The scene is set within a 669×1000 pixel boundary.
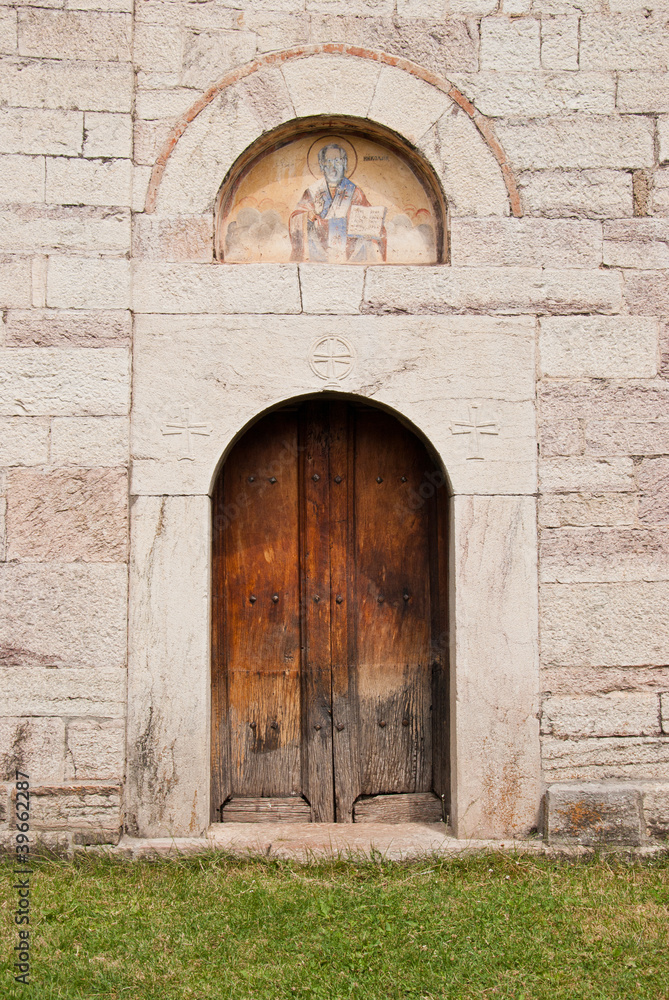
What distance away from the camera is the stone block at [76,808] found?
11.0 feet

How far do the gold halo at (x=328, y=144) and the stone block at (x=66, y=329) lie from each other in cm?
115

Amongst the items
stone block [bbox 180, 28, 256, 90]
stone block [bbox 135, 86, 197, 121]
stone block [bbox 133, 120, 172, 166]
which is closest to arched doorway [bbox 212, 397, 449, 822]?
stone block [bbox 133, 120, 172, 166]

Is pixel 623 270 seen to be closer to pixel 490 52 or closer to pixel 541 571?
pixel 490 52

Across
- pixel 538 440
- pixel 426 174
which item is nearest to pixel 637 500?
pixel 538 440

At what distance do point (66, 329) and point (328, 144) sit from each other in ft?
4.92

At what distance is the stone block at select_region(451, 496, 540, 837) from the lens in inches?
136

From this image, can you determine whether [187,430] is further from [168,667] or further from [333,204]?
[333,204]

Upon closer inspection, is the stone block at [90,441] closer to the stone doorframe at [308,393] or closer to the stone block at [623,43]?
the stone doorframe at [308,393]

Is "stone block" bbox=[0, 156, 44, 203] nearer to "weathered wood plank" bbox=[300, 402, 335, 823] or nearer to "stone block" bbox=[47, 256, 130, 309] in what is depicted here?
"stone block" bbox=[47, 256, 130, 309]

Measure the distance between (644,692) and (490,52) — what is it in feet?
9.62

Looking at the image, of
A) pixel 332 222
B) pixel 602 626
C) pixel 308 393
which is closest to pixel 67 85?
pixel 332 222

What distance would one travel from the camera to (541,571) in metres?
3.54

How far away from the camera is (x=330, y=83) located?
3.60 metres

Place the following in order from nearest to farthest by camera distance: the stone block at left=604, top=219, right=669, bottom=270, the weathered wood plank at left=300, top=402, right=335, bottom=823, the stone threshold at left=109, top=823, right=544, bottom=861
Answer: the stone threshold at left=109, top=823, right=544, bottom=861 → the stone block at left=604, top=219, right=669, bottom=270 → the weathered wood plank at left=300, top=402, right=335, bottom=823
